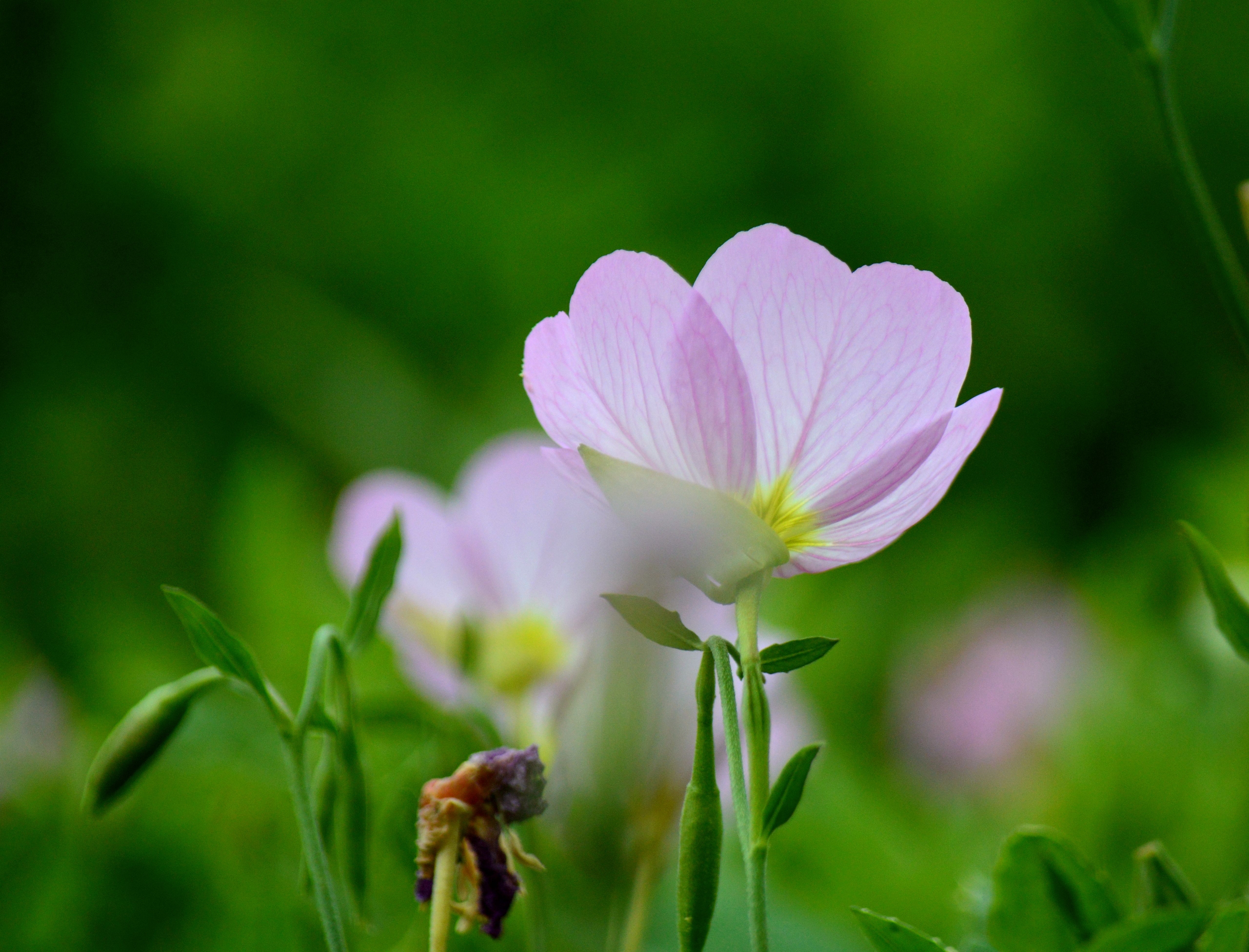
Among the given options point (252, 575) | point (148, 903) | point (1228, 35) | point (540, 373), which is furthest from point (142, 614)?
point (1228, 35)

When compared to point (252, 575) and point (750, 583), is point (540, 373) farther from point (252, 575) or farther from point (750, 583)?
point (252, 575)

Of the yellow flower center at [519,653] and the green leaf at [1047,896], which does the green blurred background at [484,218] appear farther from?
the green leaf at [1047,896]

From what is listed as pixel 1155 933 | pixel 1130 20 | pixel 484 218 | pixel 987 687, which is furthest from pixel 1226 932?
pixel 484 218

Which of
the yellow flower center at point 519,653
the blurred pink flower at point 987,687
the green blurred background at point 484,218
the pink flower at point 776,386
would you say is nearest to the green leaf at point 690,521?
the pink flower at point 776,386

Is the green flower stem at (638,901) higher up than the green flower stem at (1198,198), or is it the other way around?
the green flower stem at (1198,198)

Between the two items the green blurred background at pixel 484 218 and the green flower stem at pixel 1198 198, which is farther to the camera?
the green blurred background at pixel 484 218

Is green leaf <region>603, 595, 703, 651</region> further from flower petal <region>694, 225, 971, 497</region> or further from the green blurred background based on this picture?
the green blurred background

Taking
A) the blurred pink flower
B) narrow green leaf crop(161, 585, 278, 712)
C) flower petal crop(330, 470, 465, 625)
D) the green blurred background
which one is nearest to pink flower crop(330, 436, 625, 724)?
flower petal crop(330, 470, 465, 625)

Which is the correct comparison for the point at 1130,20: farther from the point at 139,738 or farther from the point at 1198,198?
the point at 139,738
